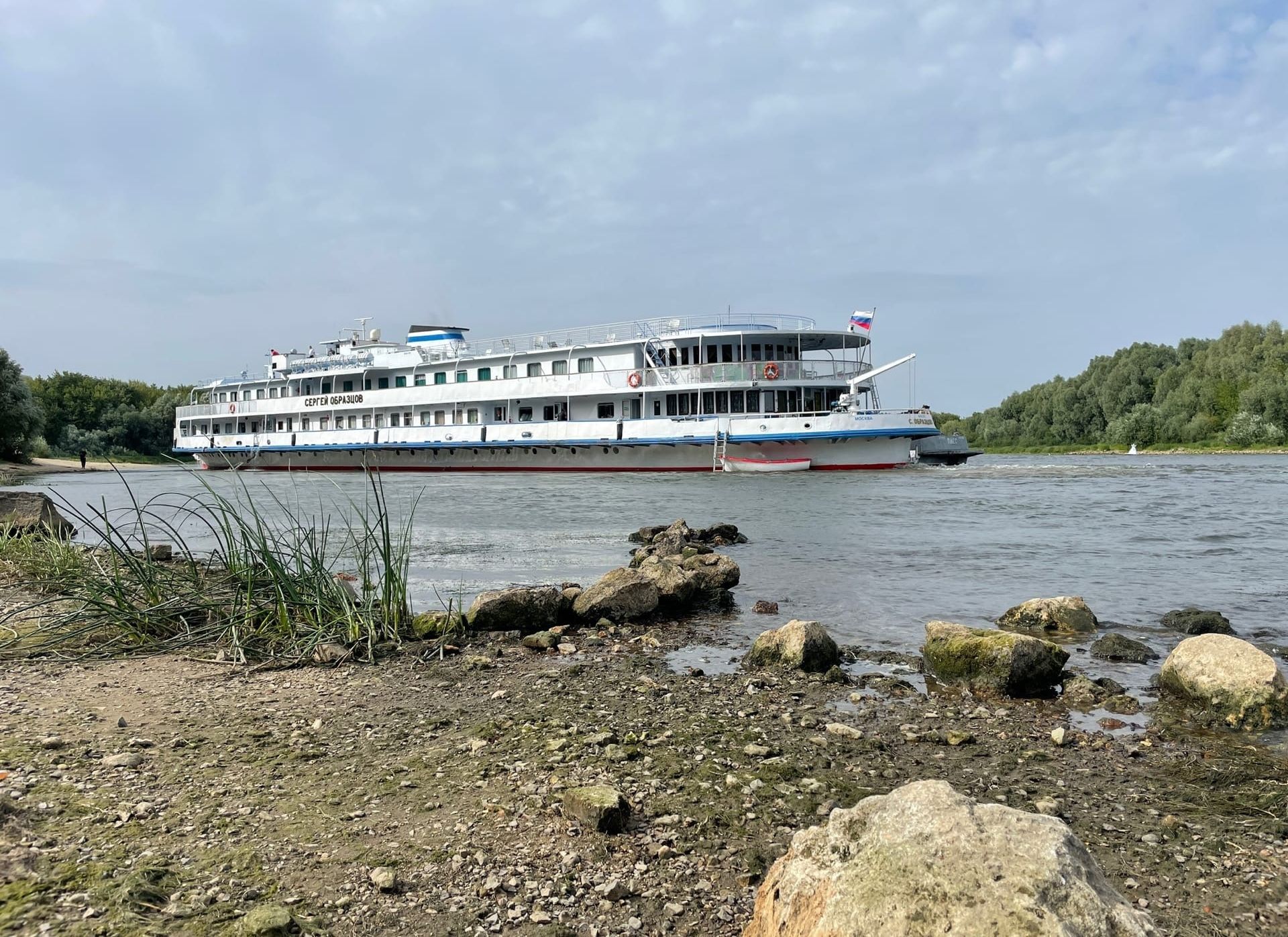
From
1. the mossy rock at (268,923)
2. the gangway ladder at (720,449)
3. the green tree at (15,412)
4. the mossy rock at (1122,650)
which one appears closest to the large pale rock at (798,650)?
the mossy rock at (1122,650)

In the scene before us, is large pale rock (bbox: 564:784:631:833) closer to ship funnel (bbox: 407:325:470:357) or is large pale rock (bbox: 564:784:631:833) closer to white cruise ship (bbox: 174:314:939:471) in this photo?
white cruise ship (bbox: 174:314:939:471)

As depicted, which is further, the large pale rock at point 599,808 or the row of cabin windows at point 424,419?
the row of cabin windows at point 424,419

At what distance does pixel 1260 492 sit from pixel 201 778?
26.2 metres

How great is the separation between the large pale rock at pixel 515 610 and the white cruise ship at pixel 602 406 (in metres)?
23.4

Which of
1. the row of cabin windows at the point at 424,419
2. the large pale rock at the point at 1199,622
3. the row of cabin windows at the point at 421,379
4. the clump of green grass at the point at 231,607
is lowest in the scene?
the large pale rock at the point at 1199,622

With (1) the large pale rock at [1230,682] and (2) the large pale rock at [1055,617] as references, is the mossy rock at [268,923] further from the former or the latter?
(2) the large pale rock at [1055,617]

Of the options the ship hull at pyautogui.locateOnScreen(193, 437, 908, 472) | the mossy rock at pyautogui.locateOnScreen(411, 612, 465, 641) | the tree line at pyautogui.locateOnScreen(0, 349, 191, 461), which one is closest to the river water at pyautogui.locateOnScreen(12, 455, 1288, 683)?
the mossy rock at pyautogui.locateOnScreen(411, 612, 465, 641)

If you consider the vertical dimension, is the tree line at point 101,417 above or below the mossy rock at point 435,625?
above

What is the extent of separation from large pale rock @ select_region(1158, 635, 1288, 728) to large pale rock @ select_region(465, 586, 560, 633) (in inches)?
178

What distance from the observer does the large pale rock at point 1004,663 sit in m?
5.50

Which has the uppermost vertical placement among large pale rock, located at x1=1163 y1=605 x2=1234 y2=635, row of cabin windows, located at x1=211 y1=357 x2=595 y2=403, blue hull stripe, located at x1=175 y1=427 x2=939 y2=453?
row of cabin windows, located at x1=211 y1=357 x2=595 y2=403

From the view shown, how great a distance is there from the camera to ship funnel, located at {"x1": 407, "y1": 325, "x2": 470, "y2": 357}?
40.7 m

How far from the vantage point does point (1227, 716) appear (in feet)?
16.0

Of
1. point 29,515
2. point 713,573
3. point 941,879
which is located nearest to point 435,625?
point 713,573
